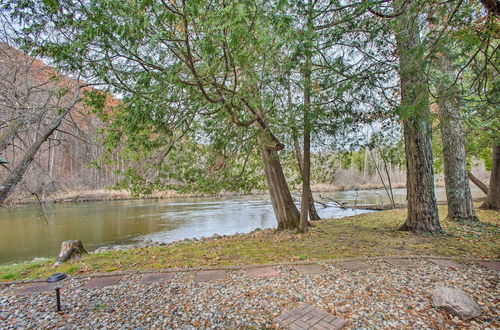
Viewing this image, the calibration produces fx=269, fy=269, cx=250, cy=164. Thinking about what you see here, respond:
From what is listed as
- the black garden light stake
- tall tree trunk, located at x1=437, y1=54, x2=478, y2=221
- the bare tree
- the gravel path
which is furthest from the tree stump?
tall tree trunk, located at x1=437, y1=54, x2=478, y2=221

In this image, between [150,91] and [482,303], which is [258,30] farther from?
[482,303]

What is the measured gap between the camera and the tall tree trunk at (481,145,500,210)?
21.4 ft

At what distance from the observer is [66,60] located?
2.65 meters

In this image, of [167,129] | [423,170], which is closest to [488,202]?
[423,170]

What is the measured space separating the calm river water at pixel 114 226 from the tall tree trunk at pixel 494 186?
317 centimetres

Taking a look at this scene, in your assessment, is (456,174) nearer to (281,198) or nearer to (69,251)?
(281,198)

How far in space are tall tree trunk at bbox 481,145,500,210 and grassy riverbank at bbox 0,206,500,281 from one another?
95.6 inches

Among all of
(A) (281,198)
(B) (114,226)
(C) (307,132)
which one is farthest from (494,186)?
(B) (114,226)

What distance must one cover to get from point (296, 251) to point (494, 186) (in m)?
6.33

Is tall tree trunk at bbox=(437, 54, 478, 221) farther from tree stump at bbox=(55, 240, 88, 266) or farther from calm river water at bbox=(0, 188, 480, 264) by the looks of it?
tree stump at bbox=(55, 240, 88, 266)

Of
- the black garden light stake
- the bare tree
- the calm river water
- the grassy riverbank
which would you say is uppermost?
the bare tree

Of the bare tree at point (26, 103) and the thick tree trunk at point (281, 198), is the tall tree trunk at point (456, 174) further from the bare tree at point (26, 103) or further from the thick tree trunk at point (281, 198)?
the bare tree at point (26, 103)

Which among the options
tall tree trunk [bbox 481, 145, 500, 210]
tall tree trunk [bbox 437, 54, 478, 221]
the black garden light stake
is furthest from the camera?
tall tree trunk [bbox 481, 145, 500, 210]

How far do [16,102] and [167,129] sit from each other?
1564 millimetres
